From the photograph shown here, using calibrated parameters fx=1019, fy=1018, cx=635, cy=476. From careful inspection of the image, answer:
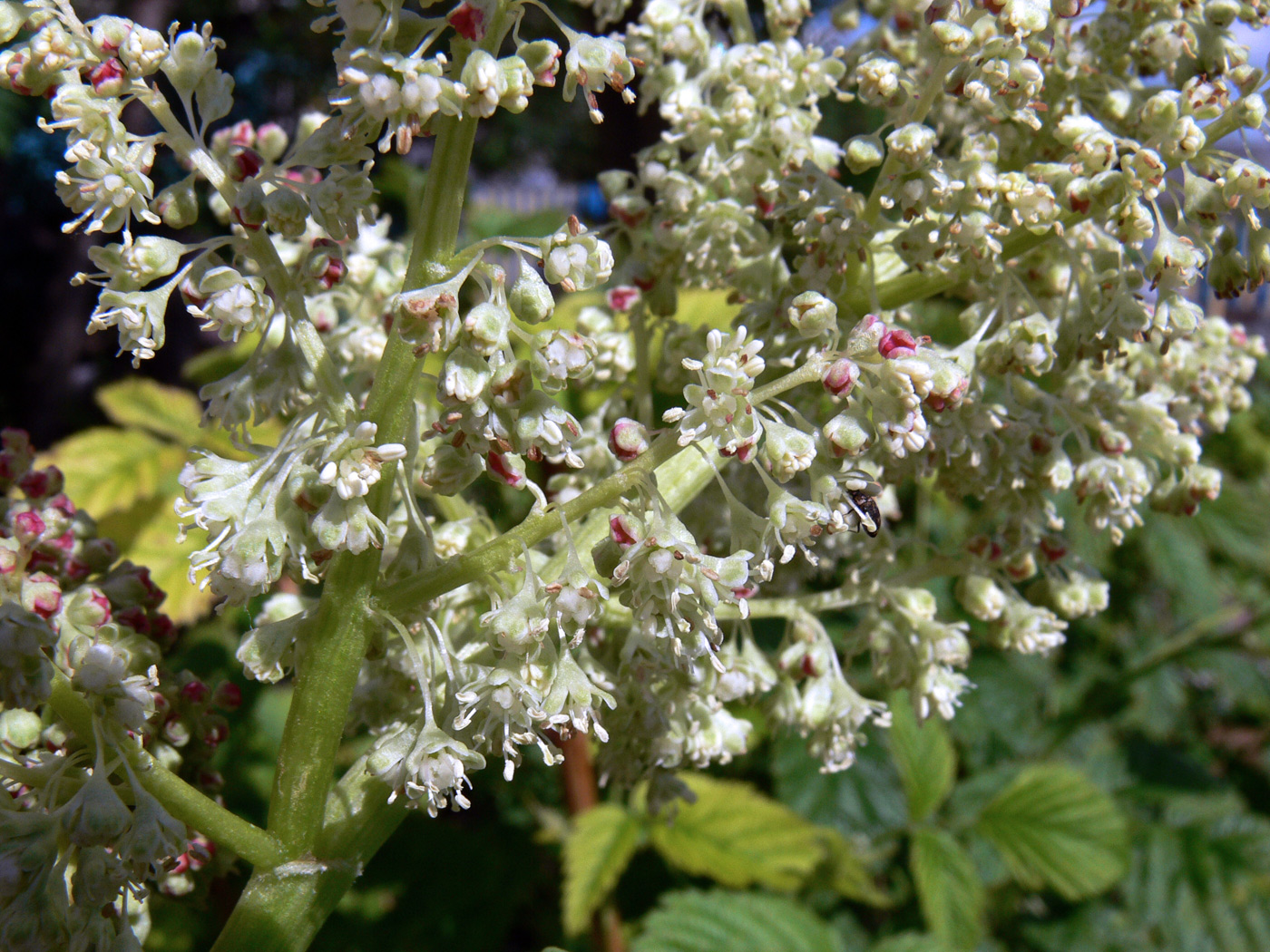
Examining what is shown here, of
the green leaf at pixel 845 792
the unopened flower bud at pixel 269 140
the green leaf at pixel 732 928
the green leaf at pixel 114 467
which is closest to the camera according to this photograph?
the unopened flower bud at pixel 269 140

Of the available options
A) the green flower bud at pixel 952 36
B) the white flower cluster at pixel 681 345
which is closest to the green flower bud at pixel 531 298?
the white flower cluster at pixel 681 345

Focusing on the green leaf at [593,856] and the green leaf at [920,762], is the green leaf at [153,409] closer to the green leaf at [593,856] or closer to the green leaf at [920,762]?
the green leaf at [593,856]

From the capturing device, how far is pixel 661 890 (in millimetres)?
3018

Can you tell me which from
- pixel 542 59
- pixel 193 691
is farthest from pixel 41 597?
pixel 542 59

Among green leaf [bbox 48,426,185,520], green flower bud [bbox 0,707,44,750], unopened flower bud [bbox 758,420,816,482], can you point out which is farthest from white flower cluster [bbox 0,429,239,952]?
green leaf [bbox 48,426,185,520]

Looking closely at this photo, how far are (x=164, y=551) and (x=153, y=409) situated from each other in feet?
2.40

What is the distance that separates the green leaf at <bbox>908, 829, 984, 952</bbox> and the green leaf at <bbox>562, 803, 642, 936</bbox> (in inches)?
29.1

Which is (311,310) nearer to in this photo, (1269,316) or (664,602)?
(664,602)

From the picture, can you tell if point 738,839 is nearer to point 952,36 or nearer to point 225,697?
point 225,697

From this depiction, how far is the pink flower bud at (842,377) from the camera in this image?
1.02 meters

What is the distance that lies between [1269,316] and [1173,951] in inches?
149

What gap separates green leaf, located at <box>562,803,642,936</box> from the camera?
2260mm

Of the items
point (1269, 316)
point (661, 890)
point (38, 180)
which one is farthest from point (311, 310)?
point (38, 180)

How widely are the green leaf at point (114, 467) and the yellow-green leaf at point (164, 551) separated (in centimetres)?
5
